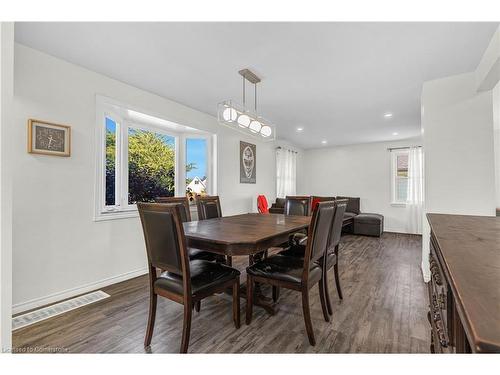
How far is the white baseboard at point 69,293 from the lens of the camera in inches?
80.6

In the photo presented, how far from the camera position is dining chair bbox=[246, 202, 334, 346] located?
166 cm

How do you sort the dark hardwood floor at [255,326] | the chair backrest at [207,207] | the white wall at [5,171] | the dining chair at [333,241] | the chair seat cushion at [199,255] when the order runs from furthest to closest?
1. the chair backrest at [207,207]
2. the chair seat cushion at [199,255]
3. the dining chair at [333,241]
4. the dark hardwood floor at [255,326]
5. the white wall at [5,171]

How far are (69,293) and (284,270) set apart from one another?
86.8 inches

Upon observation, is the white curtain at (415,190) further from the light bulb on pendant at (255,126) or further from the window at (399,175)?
the light bulb on pendant at (255,126)

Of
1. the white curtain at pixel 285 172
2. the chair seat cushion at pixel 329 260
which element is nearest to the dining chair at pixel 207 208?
the chair seat cushion at pixel 329 260

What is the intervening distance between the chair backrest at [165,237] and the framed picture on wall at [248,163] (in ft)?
10.2

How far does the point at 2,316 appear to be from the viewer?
3.52 feet

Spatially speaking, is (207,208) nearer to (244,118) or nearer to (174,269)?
(244,118)

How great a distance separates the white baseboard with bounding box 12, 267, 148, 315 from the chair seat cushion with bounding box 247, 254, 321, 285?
1840mm

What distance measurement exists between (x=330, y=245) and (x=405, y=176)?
16.8ft

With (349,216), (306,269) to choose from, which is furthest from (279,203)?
(306,269)

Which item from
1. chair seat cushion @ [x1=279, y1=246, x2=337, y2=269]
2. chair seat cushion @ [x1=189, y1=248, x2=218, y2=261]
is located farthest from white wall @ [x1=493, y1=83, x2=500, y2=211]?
chair seat cushion @ [x1=189, y1=248, x2=218, y2=261]
